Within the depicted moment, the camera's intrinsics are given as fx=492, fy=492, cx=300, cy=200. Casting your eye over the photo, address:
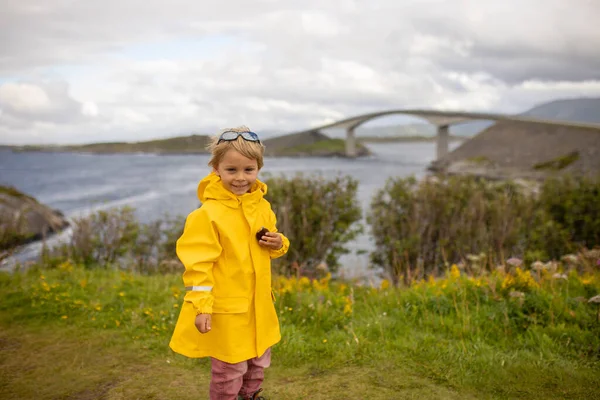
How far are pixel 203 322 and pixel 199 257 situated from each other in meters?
0.33

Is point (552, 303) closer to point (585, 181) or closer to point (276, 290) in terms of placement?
point (276, 290)

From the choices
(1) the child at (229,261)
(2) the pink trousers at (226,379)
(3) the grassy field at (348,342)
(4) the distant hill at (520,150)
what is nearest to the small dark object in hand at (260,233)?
(1) the child at (229,261)

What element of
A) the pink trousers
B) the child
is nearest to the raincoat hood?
the child

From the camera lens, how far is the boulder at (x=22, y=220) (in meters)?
8.59

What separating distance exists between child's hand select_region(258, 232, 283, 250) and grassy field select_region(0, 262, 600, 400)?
1.20 meters

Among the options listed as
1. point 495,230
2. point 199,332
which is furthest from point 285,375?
point 495,230

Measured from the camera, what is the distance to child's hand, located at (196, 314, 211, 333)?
2.46m

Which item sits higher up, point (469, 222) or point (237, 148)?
point (237, 148)

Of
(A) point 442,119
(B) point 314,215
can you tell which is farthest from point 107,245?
(A) point 442,119

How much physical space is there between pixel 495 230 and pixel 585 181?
224cm

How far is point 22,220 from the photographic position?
9.05 m

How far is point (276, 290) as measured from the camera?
4852 millimetres

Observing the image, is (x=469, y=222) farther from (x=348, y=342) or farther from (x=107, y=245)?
(x=107, y=245)

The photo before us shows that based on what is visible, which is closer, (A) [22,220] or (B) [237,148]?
(B) [237,148]
